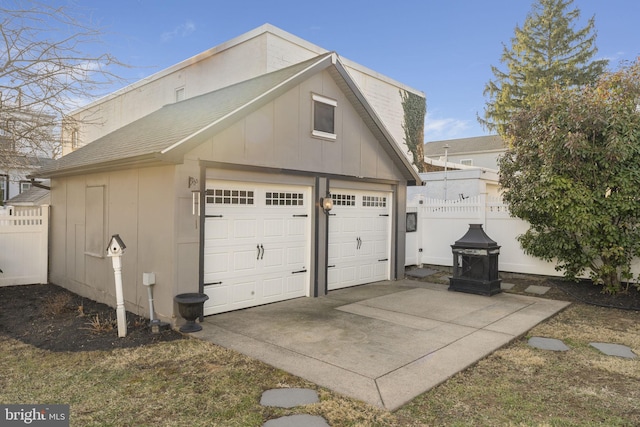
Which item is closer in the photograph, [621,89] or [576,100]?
[576,100]

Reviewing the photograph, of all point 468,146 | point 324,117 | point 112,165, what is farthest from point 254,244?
point 468,146

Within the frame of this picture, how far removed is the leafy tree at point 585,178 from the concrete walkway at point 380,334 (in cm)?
140

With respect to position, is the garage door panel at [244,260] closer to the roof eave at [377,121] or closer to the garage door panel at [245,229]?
the garage door panel at [245,229]

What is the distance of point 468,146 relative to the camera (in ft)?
98.2

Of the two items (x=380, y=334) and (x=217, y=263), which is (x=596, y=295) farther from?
(x=217, y=263)

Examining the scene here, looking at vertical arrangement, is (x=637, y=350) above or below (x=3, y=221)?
below

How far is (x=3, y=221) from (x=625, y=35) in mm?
25306

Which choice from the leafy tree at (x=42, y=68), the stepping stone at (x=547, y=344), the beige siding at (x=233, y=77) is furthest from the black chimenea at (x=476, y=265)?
the leafy tree at (x=42, y=68)

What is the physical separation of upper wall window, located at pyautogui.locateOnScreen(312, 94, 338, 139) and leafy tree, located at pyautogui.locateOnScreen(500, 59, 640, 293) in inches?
164

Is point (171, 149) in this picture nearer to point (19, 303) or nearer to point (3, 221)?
point (19, 303)

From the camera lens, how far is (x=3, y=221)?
8.24 metres

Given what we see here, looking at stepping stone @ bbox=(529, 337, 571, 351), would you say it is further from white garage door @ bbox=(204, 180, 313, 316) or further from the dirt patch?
the dirt patch

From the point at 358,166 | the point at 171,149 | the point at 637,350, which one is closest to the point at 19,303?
the point at 171,149

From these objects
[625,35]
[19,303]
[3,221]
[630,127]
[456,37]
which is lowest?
[19,303]
